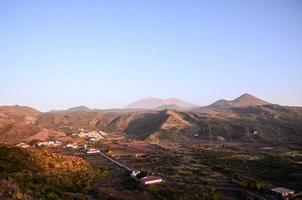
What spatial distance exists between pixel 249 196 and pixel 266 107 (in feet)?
423

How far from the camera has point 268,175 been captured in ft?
155

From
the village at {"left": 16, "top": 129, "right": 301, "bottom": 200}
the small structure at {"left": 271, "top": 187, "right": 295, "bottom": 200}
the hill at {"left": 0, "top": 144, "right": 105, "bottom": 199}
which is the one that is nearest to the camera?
the hill at {"left": 0, "top": 144, "right": 105, "bottom": 199}

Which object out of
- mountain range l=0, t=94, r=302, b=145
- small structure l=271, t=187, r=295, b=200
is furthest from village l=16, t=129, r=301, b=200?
mountain range l=0, t=94, r=302, b=145

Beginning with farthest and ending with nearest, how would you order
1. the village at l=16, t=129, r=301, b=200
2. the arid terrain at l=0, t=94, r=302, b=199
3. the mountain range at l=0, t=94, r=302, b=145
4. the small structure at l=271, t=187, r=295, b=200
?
the mountain range at l=0, t=94, r=302, b=145 < the village at l=16, t=129, r=301, b=200 < the arid terrain at l=0, t=94, r=302, b=199 < the small structure at l=271, t=187, r=295, b=200

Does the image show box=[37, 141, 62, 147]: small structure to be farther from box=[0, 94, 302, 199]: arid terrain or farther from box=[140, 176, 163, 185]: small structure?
box=[140, 176, 163, 185]: small structure

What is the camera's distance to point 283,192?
120 feet

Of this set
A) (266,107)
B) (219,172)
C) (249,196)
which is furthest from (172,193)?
(266,107)

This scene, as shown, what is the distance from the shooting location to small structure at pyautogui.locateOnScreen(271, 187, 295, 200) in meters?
36.0

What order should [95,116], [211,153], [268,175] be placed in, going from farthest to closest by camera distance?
[95,116] → [211,153] → [268,175]

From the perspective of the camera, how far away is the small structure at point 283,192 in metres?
36.0

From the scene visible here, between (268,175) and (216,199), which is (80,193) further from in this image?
(268,175)

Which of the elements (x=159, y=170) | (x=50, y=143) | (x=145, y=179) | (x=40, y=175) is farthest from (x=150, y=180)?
(x=50, y=143)

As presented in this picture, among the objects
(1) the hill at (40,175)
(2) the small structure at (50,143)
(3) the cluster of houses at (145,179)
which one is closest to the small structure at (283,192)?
(3) the cluster of houses at (145,179)

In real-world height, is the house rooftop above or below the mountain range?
below
